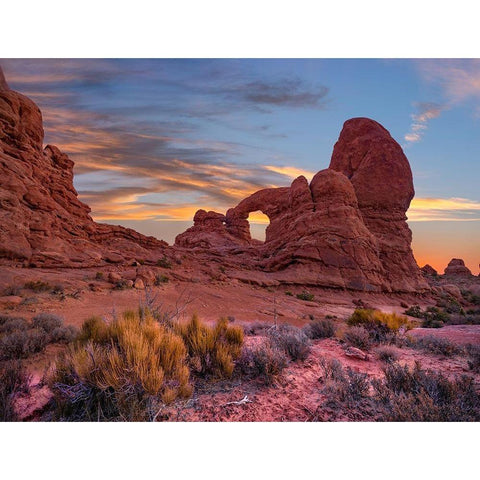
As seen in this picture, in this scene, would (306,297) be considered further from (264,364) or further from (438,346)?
(264,364)

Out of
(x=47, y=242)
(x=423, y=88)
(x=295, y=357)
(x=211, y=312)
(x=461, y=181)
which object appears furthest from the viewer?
(x=47, y=242)

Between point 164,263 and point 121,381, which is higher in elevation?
point 164,263

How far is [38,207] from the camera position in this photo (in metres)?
15.4

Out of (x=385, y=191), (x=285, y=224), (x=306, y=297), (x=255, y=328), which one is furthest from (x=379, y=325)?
(x=385, y=191)

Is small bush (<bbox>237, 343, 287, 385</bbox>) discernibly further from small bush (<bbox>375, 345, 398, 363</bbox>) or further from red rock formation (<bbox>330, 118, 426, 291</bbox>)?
red rock formation (<bbox>330, 118, 426, 291</bbox>)

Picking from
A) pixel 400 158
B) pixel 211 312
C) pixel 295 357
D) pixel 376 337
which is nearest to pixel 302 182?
pixel 400 158

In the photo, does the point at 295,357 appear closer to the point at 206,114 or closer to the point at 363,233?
the point at 206,114

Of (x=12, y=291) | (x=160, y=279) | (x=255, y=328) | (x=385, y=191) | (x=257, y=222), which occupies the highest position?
(x=385, y=191)

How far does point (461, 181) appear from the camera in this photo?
7410mm

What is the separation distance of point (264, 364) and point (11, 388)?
2732 millimetres

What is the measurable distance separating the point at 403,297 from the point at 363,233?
5.99m

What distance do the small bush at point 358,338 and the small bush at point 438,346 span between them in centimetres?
90

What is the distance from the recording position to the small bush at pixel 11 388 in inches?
108
